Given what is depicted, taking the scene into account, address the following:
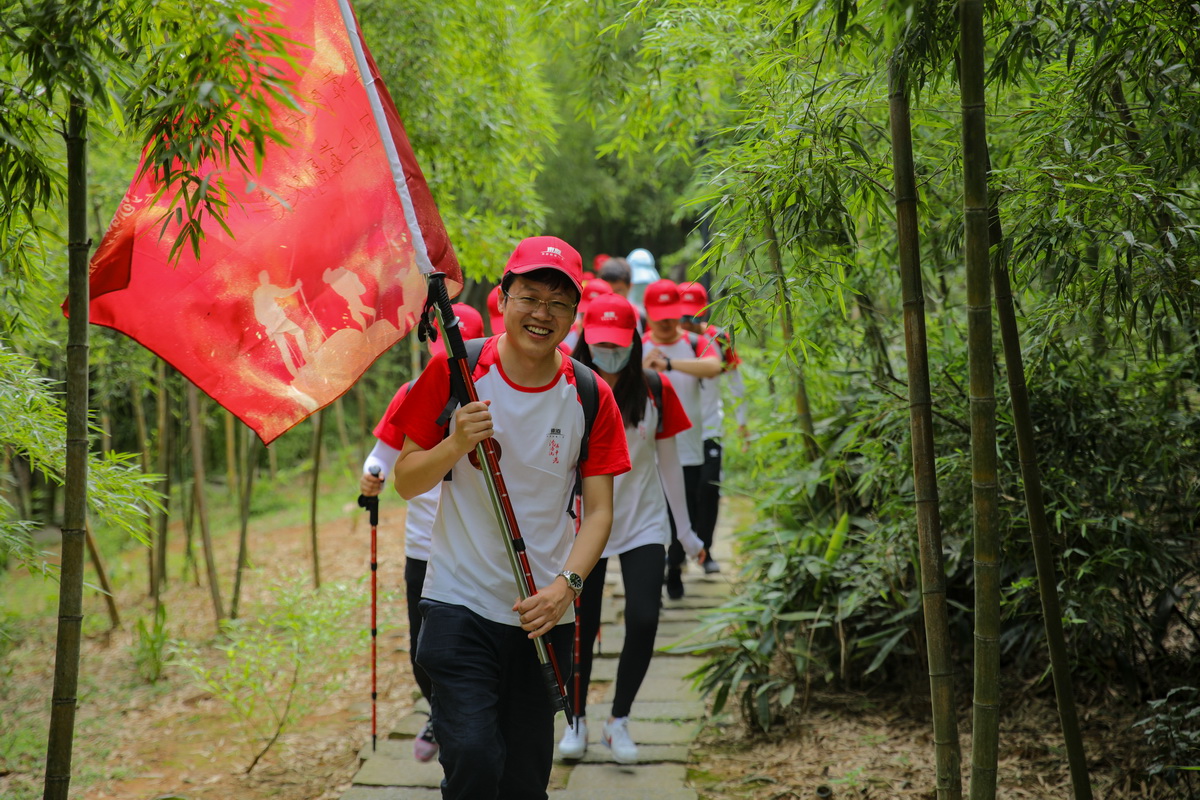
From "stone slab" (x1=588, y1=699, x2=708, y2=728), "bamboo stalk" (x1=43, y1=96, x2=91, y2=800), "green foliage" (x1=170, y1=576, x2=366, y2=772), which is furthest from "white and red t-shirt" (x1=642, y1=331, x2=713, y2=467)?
"bamboo stalk" (x1=43, y1=96, x2=91, y2=800)

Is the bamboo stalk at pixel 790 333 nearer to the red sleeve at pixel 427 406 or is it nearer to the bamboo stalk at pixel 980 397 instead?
the bamboo stalk at pixel 980 397

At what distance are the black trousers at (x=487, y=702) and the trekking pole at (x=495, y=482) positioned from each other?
67mm

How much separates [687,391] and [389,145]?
3101 millimetres

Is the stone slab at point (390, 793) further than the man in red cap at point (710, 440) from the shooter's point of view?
No

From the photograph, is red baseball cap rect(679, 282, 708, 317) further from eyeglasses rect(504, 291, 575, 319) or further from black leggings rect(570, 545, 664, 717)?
eyeglasses rect(504, 291, 575, 319)

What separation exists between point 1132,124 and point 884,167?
24.4 inches

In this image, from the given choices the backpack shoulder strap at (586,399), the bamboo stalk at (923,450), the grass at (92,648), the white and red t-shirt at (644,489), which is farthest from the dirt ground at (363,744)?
the backpack shoulder strap at (586,399)

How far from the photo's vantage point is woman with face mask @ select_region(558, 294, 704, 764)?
140 inches

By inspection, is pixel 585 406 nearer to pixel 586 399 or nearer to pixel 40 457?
pixel 586 399

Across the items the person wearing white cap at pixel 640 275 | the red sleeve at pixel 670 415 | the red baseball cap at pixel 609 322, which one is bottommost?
the red sleeve at pixel 670 415

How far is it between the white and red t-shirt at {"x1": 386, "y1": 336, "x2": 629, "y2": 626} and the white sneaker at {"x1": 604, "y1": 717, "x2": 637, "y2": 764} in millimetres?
1308

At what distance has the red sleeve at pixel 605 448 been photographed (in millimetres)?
2527

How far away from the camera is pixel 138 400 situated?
22.1 ft

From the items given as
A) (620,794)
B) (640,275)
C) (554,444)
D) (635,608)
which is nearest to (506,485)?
(554,444)
